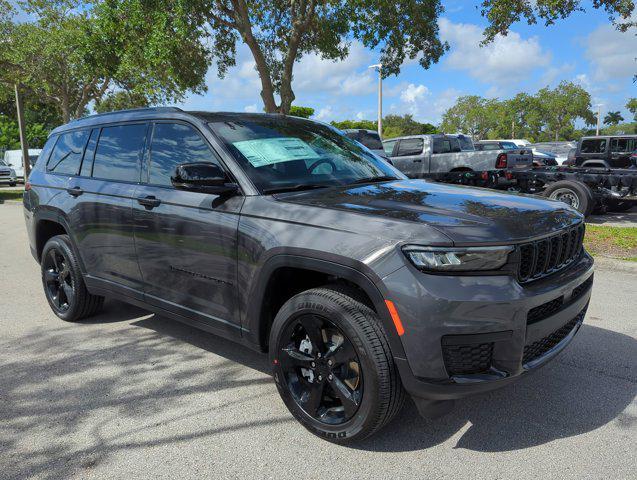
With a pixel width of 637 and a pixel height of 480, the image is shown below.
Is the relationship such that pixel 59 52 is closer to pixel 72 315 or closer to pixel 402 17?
pixel 402 17

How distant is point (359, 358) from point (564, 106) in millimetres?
80788

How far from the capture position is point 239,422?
3096mm

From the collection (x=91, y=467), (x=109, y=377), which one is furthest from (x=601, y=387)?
(x=109, y=377)

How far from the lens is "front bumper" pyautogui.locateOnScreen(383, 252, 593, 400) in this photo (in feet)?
7.78

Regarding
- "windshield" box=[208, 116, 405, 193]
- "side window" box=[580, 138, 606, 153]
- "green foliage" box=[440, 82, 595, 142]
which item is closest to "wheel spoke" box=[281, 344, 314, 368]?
"windshield" box=[208, 116, 405, 193]

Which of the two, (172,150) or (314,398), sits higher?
(172,150)

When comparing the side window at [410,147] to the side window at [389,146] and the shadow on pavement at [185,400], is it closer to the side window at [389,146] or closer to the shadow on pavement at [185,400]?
the side window at [389,146]

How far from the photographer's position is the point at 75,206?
448cm

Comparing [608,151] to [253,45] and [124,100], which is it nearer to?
[253,45]

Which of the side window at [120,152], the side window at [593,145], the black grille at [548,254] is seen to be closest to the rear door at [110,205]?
the side window at [120,152]

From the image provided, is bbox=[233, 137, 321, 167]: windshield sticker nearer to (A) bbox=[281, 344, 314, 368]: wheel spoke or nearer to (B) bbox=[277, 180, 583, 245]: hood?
(B) bbox=[277, 180, 583, 245]: hood

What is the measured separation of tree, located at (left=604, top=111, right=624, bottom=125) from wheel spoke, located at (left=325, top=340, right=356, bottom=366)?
473 ft

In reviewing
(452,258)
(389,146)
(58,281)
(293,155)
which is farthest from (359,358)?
(389,146)

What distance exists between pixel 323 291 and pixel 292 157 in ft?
3.84
